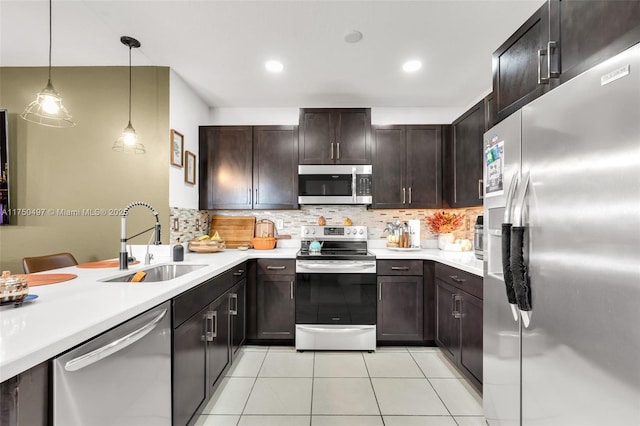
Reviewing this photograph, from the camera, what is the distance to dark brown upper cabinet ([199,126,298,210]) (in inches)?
130

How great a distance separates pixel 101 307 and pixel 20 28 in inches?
93.1

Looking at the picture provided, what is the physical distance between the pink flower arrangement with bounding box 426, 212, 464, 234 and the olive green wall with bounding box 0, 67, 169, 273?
9.37 feet

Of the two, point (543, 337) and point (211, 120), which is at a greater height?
point (211, 120)

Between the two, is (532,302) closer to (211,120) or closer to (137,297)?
(137,297)

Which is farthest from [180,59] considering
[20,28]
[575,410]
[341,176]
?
[575,410]

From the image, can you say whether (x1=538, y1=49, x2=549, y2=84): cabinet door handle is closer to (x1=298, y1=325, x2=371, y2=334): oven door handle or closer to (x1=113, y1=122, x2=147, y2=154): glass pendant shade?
(x1=298, y1=325, x2=371, y2=334): oven door handle

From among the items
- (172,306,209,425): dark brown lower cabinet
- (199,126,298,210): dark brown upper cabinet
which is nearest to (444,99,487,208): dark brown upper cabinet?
(199,126,298,210): dark brown upper cabinet

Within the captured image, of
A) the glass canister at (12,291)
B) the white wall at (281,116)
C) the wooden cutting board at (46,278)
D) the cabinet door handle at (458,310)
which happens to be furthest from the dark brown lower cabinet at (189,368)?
the white wall at (281,116)

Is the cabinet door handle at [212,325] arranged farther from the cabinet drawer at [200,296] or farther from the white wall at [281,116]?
the white wall at [281,116]

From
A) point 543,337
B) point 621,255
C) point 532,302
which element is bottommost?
point 543,337

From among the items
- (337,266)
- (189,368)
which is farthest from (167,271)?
(337,266)

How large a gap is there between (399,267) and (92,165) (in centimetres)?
297

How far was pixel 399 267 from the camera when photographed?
2869 millimetres

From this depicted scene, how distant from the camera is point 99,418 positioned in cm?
95
